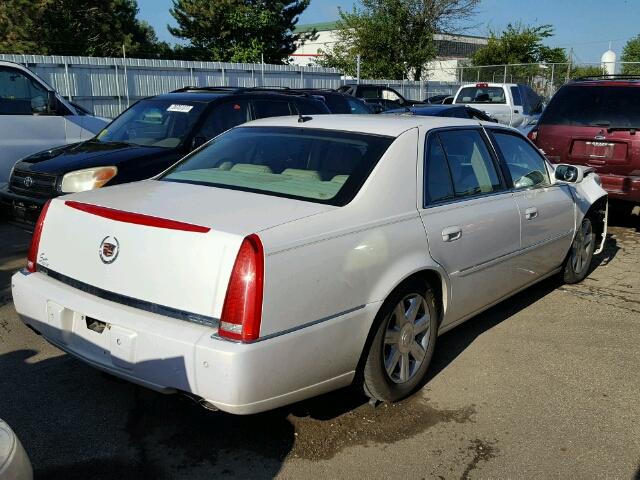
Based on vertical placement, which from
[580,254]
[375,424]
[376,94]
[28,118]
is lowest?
[375,424]

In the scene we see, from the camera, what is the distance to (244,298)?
8.57 ft

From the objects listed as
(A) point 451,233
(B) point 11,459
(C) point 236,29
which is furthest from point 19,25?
(B) point 11,459

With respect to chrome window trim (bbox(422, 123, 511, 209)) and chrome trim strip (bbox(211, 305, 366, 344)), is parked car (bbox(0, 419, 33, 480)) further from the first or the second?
chrome window trim (bbox(422, 123, 511, 209))

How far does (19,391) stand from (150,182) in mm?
1406

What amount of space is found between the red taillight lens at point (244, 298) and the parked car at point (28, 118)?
20.8 ft

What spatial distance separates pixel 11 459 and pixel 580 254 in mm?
5163

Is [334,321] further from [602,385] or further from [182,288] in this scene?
[602,385]

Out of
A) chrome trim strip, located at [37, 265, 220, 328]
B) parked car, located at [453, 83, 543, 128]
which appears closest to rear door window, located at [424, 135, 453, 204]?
chrome trim strip, located at [37, 265, 220, 328]

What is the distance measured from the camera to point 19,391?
3.59 meters

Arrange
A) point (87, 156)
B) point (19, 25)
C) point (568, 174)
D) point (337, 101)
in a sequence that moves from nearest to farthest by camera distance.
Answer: point (568, 174), point (87, 156), point (337, 101), point (19, 25)

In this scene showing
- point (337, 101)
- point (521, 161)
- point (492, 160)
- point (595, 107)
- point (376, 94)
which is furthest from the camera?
point (376, 94)

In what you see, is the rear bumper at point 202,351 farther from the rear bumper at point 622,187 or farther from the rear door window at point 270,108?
the rear bumper at point 622,187

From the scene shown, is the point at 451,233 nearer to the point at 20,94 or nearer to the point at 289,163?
the point at 289,163

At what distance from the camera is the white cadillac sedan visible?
8.74 ft
